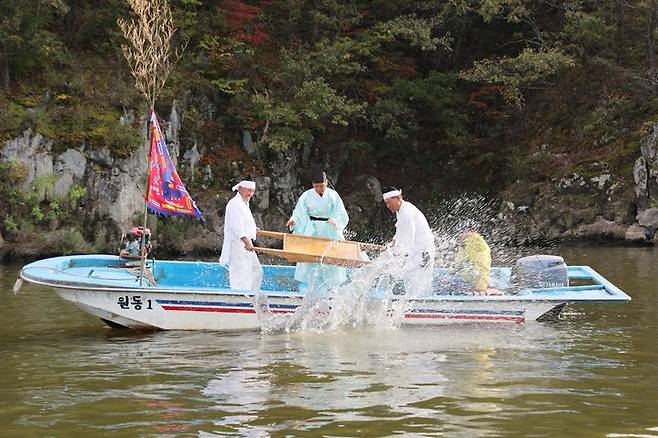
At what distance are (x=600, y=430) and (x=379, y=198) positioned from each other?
25065mm

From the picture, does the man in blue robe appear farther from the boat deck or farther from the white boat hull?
the white boat hull

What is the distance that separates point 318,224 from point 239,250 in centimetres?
122

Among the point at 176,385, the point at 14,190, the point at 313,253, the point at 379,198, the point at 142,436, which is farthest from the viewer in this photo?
the point at 379,198

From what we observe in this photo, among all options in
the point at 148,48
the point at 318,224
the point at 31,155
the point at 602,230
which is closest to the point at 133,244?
the point at 318,224

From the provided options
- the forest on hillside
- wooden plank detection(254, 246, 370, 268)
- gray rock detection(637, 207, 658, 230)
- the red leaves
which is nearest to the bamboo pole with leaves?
the forest on hillside

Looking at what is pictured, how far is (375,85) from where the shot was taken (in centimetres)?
3238

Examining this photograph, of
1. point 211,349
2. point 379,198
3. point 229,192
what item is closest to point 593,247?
point 379,198

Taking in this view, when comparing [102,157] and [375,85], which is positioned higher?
[375,85]

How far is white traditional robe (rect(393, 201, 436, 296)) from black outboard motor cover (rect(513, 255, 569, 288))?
158cm

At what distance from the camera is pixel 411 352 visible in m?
9.82

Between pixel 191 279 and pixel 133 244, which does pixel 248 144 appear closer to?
pixel 133 244

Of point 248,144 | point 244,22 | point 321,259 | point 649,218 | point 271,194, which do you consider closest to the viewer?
point 321,259

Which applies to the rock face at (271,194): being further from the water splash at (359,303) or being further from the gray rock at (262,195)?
the water splash at (359,303)

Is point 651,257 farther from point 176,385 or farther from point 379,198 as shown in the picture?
point 176,385
